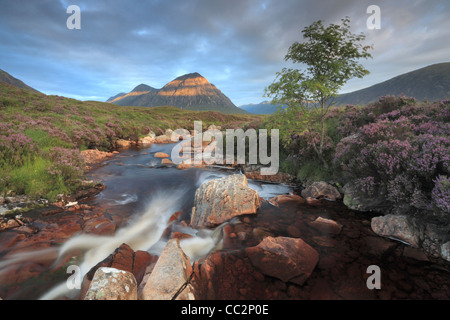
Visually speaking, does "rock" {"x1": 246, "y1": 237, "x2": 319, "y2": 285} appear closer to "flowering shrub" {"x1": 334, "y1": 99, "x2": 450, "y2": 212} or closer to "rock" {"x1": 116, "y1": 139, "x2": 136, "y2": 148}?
"flowering shrub" {"x1": 334, "y1": 99, "x2": 450, "y2": 212}

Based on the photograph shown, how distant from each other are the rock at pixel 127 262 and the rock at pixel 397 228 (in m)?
6.84

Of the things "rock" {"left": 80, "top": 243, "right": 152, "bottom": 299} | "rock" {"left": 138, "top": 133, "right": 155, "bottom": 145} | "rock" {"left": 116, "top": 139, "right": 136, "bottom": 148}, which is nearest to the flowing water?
"rock" {"left": 80, "top": 243, "right": 152, "bottom": 299}

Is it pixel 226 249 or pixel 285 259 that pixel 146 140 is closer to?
pixel 226 249

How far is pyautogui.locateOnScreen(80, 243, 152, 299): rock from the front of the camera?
4223mm

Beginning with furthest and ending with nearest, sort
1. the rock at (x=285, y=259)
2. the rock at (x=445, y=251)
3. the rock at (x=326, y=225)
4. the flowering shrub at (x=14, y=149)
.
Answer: the flowering shrub at (x=14, y=149) < the rock at (x=326, y=225) < the rock at (x=445, y=251) < the rock at (x=285, y=259)

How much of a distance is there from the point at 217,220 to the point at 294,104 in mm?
6634

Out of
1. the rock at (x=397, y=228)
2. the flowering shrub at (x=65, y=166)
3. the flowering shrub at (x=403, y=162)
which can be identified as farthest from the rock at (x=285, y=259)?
the flowering shrub at (x=65, y=166)

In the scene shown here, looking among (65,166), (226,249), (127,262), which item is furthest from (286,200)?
(65,166)

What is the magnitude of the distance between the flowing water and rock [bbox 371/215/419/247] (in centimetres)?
422

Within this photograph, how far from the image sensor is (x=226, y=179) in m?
7.90

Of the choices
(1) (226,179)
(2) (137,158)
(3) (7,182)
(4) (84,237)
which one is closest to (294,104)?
(1) (226,179)

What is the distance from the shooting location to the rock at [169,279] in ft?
11.4

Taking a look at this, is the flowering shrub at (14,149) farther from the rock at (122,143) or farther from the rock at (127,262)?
the rock at (122,143)
